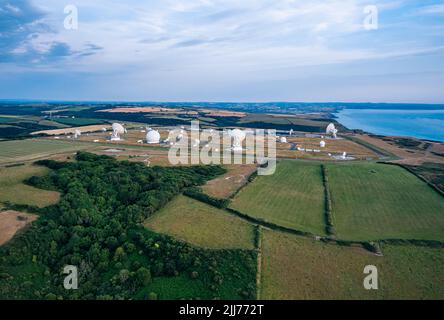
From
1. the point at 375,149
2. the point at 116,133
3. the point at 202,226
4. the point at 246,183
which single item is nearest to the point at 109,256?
the point at 202,226

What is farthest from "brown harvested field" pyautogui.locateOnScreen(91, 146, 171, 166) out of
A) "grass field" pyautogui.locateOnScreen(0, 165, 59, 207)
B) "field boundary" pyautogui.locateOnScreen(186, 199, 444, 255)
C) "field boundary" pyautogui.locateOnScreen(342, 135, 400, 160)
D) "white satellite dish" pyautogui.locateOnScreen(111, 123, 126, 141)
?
"field boundary" pyautogui.locateOnScreen(342, 135, 400, 160)

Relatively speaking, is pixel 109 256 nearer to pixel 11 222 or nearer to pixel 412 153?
pixel 11 222

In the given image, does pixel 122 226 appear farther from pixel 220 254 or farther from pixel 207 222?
pixel 220 254

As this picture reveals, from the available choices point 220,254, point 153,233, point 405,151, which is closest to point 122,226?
point 153,233

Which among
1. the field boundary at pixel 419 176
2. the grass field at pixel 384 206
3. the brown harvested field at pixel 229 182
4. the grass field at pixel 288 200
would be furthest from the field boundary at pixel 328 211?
the field boundary at pixel 419 176

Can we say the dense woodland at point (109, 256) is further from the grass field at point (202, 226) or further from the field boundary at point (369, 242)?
the field boundary at point (369, 242)
